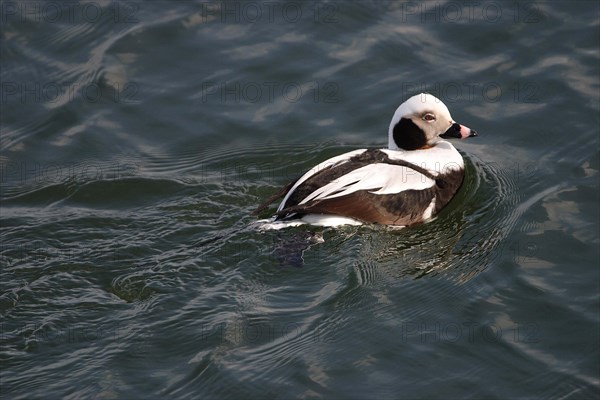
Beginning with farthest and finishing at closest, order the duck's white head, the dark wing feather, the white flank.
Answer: the duck's white head, the white flank, the dark wing feather

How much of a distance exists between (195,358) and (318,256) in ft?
5.11

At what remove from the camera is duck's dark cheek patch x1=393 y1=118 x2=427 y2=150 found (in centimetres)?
862

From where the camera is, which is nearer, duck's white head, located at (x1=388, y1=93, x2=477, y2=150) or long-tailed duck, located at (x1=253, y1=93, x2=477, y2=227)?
long-tailed duck, located at (x1=253, y1=93, x2=477, y2=227)

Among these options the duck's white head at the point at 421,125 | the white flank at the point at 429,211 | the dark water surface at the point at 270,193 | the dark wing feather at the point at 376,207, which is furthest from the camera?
the duck's white head at the point at 421,125

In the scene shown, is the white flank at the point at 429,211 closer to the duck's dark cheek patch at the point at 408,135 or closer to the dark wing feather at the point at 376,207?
the dark wing feather at the point at 376,207

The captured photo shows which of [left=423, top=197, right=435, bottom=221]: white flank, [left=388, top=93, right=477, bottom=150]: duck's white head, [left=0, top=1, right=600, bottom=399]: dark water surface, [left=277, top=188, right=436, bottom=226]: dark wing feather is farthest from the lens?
[left=388, top=93, right=477, bottom=150]: duck's white head

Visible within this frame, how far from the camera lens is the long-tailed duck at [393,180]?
26.5 feet

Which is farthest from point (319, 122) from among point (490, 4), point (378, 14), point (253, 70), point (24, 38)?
point (24, 38)

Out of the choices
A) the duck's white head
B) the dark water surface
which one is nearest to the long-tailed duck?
the duck's white head

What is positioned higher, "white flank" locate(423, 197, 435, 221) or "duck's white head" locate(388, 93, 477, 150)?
"duck's white head" locate(388, 93, 477, 150)

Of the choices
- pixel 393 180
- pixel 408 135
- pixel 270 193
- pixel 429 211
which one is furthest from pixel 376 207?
pixel 270 193

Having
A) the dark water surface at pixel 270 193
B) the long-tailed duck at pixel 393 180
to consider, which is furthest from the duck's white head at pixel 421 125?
the dark water surface at pixel 270 193

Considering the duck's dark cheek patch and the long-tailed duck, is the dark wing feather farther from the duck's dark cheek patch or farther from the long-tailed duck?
the duck's dark cheek patch

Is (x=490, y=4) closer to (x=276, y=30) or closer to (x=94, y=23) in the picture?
(x=276, y=30)
